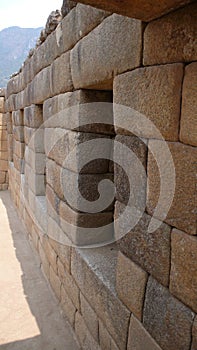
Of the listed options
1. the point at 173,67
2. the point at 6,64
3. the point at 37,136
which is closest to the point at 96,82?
the point at 173,67

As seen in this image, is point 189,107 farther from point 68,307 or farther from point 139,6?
point 68,307

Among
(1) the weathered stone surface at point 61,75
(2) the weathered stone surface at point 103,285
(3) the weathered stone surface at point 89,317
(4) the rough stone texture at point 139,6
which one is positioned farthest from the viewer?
(1) the weathered stone surface at point 61,75

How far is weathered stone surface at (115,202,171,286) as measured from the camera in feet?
5.14

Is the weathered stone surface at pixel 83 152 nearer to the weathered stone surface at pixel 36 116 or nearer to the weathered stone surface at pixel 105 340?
the weathered stone surface at pixel 105 340

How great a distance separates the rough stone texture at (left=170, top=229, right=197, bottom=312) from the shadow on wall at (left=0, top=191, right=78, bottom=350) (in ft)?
5.95

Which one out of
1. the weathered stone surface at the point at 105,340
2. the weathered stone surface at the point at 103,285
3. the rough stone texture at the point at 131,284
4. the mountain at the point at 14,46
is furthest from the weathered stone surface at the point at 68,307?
the mountain at the point at 14,46

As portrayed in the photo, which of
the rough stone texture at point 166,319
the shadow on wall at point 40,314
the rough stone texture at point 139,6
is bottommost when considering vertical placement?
the shadow on wall at point 40,314

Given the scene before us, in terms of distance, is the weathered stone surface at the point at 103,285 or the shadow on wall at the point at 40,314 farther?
the shadow on wall at the point at 40,314

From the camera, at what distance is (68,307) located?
125 inches

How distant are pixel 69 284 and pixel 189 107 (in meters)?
2.37

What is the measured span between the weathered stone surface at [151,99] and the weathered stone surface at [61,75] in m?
1.07

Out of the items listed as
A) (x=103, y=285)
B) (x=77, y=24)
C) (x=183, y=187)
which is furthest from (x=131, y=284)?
(x=77, y=24)

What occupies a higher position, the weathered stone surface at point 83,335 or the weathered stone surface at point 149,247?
the weathered stone surface at point 149,247

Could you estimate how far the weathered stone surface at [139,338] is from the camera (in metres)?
1.71
